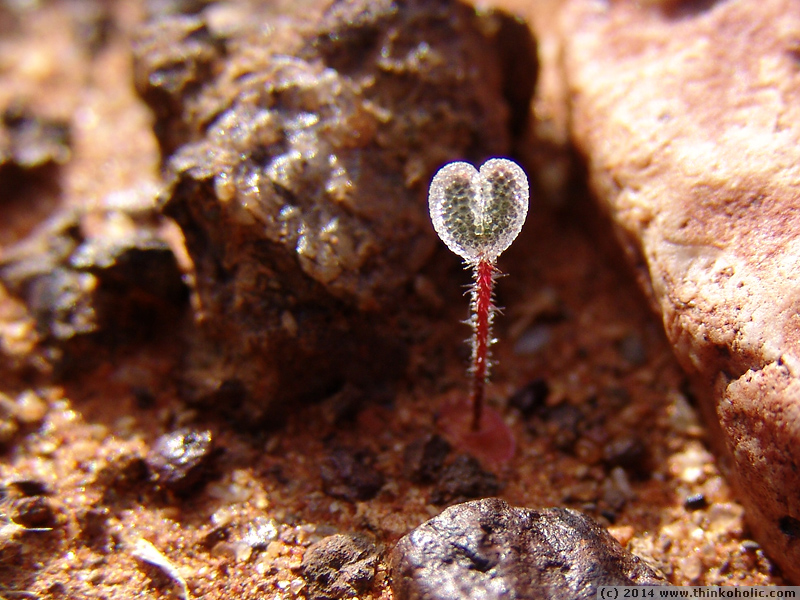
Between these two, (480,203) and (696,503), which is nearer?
(480,203)

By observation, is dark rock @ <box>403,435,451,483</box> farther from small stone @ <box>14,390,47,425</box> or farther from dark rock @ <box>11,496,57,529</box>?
small stone @ <box>14,390,47,425</box>

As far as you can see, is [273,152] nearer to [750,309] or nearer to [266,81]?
[266,81]

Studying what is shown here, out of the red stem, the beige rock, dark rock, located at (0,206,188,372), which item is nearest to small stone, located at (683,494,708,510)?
the beige rock

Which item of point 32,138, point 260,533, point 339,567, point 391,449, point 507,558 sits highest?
point 32,138

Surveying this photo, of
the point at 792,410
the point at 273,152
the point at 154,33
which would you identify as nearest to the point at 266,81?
the point at 273,152

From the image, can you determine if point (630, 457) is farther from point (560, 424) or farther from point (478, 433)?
point (478, 433)

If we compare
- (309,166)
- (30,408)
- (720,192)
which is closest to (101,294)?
(30,408)

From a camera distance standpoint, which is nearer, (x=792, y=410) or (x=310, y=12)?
(x=792, y=410)
